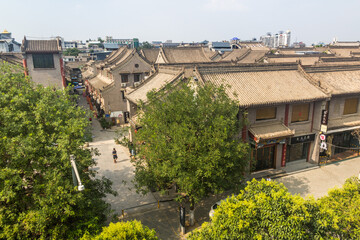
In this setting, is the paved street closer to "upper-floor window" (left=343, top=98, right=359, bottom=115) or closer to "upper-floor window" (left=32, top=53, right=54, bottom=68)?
"upper-floor window" (left=343, top=98, right=359, bottom=115)

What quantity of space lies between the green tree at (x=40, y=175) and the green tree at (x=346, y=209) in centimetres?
919

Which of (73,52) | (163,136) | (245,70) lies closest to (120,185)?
(163,136)

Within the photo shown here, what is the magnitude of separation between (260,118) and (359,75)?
1301 cm

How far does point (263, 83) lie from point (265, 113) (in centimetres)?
267

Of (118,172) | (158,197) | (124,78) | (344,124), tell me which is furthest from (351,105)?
(124,78)

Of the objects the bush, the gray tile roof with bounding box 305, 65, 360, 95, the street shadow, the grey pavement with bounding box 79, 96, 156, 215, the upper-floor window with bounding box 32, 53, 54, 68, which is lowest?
the grey pavement with bounding box 79, 96, 156, 215

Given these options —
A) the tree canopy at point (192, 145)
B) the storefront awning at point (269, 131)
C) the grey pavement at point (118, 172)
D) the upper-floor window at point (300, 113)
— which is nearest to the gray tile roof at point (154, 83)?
the grey pavement at point (118, 172)

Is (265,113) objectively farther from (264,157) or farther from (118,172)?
(118,172)

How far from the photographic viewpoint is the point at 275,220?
769cm

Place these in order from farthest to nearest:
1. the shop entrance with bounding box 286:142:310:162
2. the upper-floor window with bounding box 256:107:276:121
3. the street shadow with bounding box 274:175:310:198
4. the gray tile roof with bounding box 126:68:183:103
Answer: the gray tile roof with bounding box 126:68:183:103
the shop entrance with bounding box 286:142:310:162
the upper-floor window with bounding box 256:107:276:121
the street shadow with bounding box 274:175:310:198

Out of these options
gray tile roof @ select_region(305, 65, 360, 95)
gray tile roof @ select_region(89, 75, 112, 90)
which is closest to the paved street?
gray tile roof @ select_region(305, 65, 360, 95)

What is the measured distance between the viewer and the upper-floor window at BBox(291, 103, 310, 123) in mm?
21312

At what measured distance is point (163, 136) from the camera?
43.5 ft

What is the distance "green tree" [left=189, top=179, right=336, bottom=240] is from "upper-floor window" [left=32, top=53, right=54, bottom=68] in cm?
2991
